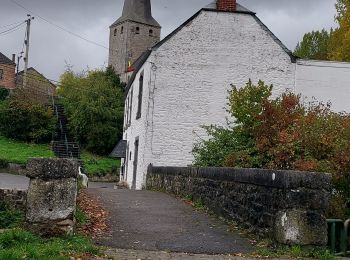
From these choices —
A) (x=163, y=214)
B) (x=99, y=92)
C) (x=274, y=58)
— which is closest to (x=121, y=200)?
(x=163, y=214)

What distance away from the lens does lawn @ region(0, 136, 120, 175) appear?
116ft

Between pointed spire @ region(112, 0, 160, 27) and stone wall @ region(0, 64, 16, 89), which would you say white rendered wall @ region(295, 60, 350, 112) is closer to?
stone wall @ region(0, 64, 16, 89)

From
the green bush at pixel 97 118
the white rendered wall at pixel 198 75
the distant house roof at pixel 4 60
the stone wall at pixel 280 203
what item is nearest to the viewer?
the stone wall at pixel 280 203

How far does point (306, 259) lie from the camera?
7281 mm

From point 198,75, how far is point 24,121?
22.6 m

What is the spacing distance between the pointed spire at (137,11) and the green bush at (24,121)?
167ft

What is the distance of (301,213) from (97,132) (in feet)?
119

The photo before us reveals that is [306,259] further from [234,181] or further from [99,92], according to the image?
[99,92]

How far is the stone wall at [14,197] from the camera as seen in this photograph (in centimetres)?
969

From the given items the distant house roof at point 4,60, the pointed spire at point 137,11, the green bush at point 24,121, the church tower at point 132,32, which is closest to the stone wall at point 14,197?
the green bush at point 24,121

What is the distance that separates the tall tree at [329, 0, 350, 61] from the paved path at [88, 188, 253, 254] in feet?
86.1

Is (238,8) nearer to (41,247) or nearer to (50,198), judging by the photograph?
(50,198)

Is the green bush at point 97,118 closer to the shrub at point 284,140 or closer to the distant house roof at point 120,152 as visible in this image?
the distant house roof at point 120,152

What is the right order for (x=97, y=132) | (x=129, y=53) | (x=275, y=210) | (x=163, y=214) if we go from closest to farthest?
(x=275, y=210) → (x=163, y=214) → (x=97, y=132) → (x=129, y=53)
